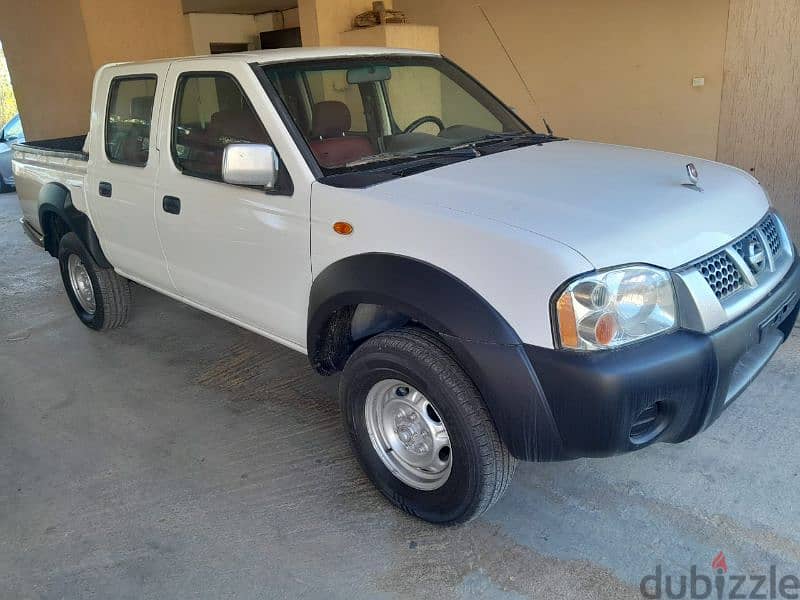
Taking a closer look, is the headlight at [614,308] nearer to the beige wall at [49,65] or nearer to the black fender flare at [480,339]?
the black fender flare at [480,339]

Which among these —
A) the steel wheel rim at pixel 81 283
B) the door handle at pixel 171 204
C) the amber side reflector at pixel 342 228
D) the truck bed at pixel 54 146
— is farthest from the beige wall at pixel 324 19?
the amber side reflector at pixel 342 228

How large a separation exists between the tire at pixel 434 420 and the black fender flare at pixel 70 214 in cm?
263

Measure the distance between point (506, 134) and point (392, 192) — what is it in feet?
4.10

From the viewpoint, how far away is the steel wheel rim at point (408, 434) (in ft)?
9.07

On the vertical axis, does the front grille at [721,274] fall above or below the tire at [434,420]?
above

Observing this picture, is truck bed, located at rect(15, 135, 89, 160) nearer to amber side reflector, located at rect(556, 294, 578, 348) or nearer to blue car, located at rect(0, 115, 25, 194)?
amber side reflector, located at rect(556, 294, 578, 348)

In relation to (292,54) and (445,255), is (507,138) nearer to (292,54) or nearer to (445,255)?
(292,54)

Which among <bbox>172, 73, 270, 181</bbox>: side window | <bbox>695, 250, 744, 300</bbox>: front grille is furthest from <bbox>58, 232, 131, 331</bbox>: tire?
<bbox>695, 250, 744, 300</bbox>: front grille

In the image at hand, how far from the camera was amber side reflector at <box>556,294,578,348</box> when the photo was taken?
2221mm

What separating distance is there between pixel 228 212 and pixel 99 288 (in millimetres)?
2174

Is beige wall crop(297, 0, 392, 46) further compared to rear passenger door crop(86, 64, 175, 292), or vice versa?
beige wall crop(297, 0, 392, 46)

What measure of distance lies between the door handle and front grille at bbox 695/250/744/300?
8.59ft

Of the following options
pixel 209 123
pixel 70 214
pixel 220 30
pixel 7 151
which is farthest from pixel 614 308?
pixel 7 151

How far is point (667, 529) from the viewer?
9.14ft
